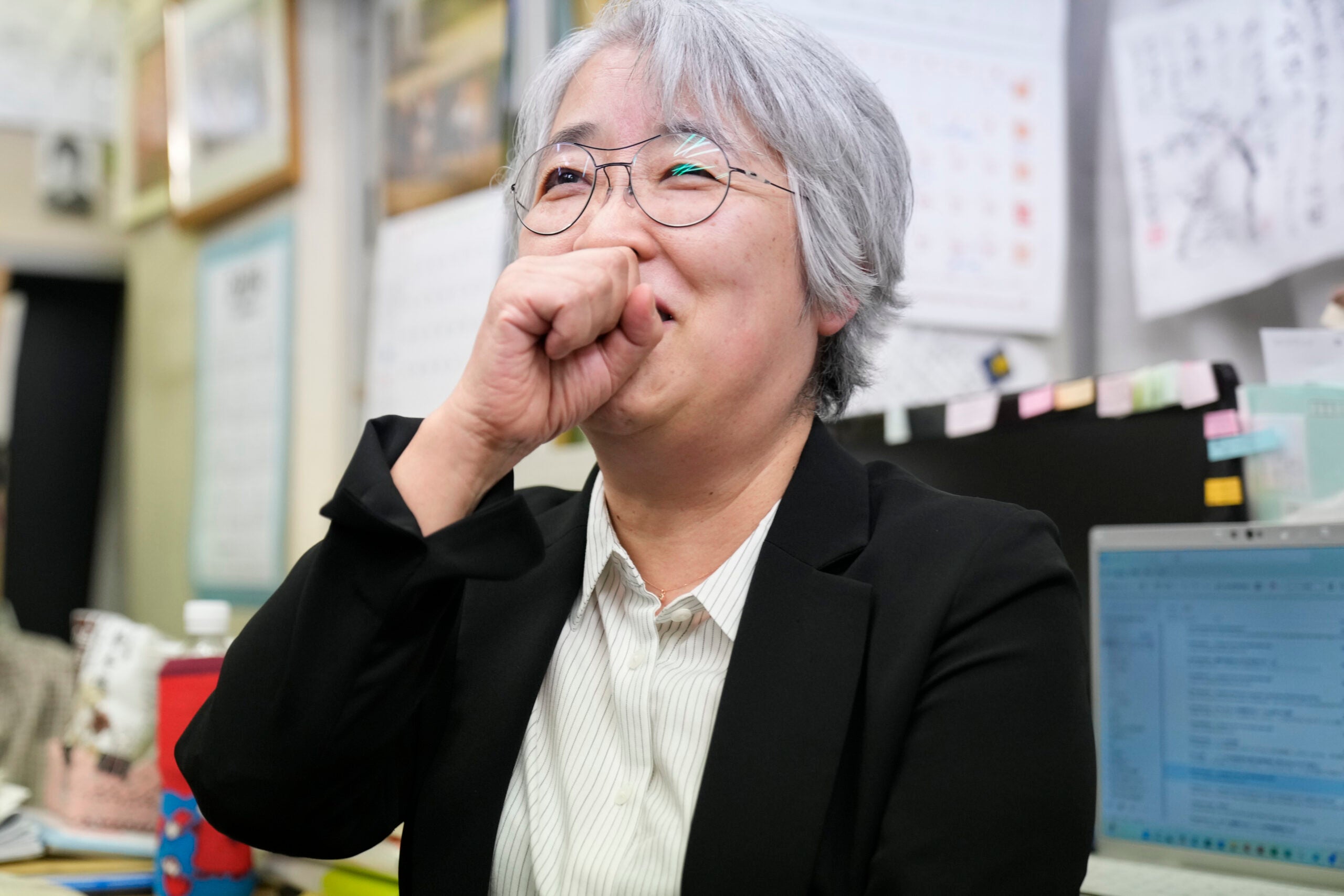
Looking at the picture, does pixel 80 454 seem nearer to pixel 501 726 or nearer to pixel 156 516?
pixel 156 516

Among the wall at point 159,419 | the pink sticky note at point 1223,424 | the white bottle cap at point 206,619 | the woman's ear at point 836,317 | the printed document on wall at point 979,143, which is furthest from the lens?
the wall at point 159,419

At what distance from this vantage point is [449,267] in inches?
92.4

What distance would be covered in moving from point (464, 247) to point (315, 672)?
1622mm

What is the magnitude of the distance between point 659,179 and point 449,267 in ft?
5.01

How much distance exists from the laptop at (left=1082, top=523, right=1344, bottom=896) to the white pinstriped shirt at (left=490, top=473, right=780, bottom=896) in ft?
1.54

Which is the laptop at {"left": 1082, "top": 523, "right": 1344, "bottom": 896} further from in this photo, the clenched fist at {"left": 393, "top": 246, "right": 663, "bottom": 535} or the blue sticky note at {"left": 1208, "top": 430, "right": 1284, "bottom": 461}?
the clenched fist at {"left": 393, "top": 246, "right": 663, "bottom": 535}

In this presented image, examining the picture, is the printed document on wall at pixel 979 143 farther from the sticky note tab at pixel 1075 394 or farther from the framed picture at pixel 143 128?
the framed picture at pixel 143 128

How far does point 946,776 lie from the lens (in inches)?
28.8

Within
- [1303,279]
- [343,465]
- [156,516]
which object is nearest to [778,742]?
[1303,279]

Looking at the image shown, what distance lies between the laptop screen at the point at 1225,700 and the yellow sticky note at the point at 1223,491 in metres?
0.09

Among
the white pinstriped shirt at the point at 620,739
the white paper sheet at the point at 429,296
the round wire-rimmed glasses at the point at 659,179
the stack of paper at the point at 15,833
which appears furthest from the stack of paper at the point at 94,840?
the white paper sheet at the point at 429,296

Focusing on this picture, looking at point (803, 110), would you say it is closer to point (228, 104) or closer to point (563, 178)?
point (563, 178)

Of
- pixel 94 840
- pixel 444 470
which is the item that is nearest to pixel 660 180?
pixel 444 470

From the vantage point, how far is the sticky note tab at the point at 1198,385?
117cm
